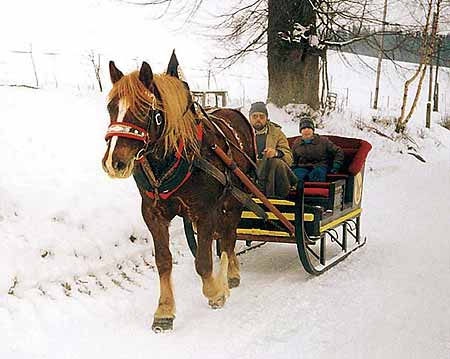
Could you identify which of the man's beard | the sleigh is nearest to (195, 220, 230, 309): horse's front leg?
the sleigh

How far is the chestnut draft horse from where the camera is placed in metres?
4.18

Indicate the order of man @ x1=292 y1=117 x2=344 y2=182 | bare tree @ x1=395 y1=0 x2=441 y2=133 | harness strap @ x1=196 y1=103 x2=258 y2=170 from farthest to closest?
bare tree @ x1=395 y1=0 x2=441 y2=133
man @ x1=292 y1=117 x2=344 y2=182
harness strap @ x1=196 y1=103 x2=258 y2=170

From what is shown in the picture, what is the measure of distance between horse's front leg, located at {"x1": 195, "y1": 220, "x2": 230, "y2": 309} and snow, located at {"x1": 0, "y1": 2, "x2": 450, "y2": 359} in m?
0.14

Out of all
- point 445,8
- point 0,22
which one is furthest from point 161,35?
point 445,8

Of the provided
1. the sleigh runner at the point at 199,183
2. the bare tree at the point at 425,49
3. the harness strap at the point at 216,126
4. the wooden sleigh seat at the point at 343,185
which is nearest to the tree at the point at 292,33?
the bare tree at the point at 425,49

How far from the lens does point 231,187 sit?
17.6 feet

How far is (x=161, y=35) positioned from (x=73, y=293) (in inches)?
462

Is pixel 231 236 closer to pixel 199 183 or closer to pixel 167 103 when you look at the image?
pixel 199 183

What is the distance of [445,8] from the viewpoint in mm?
18844

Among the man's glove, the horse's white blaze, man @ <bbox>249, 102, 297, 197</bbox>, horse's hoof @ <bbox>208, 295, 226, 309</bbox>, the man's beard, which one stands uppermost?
the horse's white blaze

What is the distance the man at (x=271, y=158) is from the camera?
20.3 feet

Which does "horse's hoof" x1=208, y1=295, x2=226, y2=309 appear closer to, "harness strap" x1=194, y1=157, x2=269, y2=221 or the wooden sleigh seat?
"harness strap" x1=194, y1=157, x2=269, y2=221

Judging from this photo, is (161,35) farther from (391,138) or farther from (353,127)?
(391,138)

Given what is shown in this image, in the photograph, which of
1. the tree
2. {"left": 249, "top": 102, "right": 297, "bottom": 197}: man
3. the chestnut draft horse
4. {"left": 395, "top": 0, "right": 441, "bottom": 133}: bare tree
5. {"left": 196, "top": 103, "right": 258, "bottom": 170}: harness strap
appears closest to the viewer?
the chestnut draft horse
